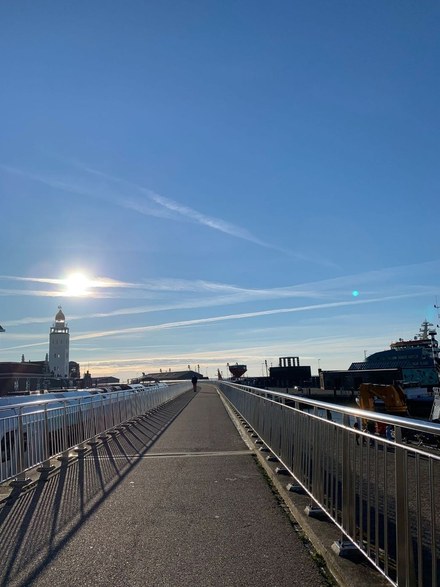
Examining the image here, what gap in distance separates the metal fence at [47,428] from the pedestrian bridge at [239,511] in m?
0.04

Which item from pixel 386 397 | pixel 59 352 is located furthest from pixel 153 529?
pixel 59 352

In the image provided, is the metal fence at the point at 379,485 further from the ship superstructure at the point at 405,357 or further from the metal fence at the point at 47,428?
the ship superstructure at the point at 405,357

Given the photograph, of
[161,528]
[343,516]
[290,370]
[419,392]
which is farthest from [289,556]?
[290,370]

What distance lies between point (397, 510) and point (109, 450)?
9305mm

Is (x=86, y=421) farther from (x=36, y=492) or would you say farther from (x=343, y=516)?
(x=343, y=516)

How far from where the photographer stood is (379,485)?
4.02 m

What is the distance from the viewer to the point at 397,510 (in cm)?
349

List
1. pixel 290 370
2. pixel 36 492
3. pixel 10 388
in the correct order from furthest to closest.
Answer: pixel 290 370, pixel 10 388, pixel 36 492

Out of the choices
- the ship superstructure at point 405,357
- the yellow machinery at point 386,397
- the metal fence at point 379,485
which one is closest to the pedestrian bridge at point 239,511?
the metal fence at point 379,485

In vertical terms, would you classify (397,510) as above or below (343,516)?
above

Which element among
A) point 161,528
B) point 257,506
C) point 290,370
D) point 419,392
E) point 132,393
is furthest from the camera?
point 290,370

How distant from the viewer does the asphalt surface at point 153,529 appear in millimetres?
4445

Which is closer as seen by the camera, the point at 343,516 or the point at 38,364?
the point at 343,516

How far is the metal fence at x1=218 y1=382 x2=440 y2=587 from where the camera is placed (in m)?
3.23
